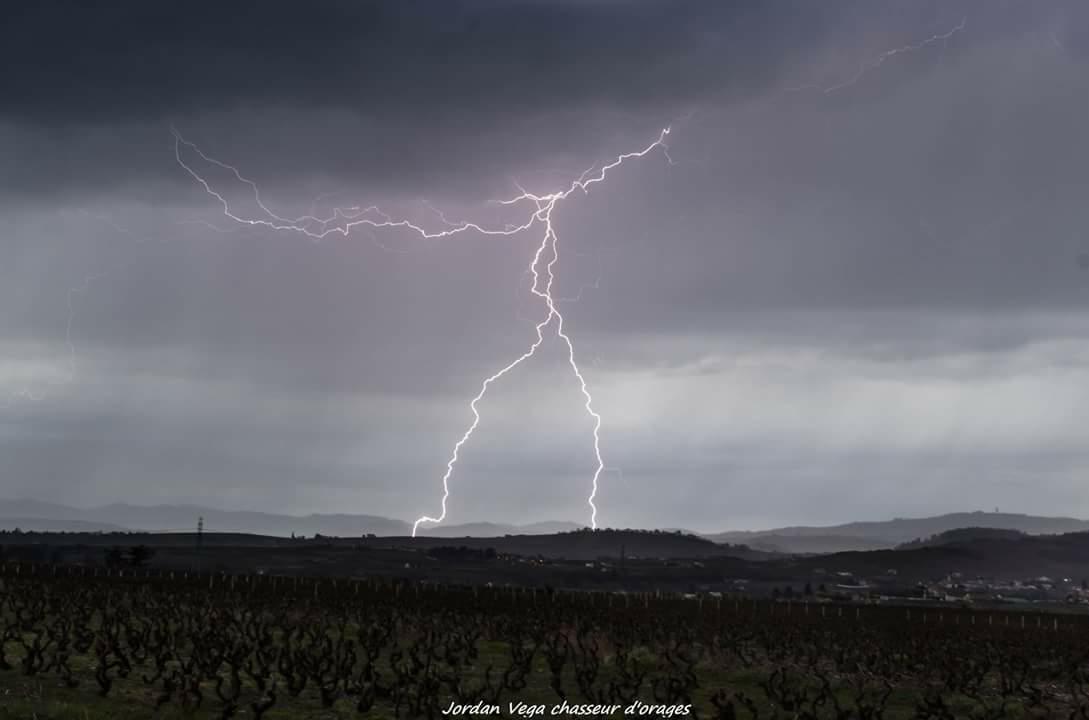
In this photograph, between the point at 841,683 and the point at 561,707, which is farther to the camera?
the point at 841,683

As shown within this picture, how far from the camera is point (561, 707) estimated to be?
87.5 feet

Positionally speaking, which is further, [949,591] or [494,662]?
[949,591]

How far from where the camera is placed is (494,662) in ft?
120

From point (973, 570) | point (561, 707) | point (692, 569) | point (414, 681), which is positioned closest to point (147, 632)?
point (414, 681)

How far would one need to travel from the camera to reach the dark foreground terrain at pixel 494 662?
83.6 ft

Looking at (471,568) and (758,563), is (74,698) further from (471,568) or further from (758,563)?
(758,563)

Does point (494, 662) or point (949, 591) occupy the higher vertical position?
point (949, 591)

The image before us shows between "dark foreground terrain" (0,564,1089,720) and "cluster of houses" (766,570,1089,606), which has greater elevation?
"cluster of houses" (766,570,1089,606)

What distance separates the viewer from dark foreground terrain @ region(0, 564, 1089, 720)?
1003 inches

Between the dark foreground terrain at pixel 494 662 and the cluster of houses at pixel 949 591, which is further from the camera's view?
the cluster of houses at pixel 949 591

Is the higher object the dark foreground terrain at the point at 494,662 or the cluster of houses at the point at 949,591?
the cluster of houses at the point at 949,591

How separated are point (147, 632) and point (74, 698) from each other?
25.9ft

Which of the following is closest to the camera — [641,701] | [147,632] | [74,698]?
[74,698]

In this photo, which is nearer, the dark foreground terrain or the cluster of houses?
the dark foreground terrain
